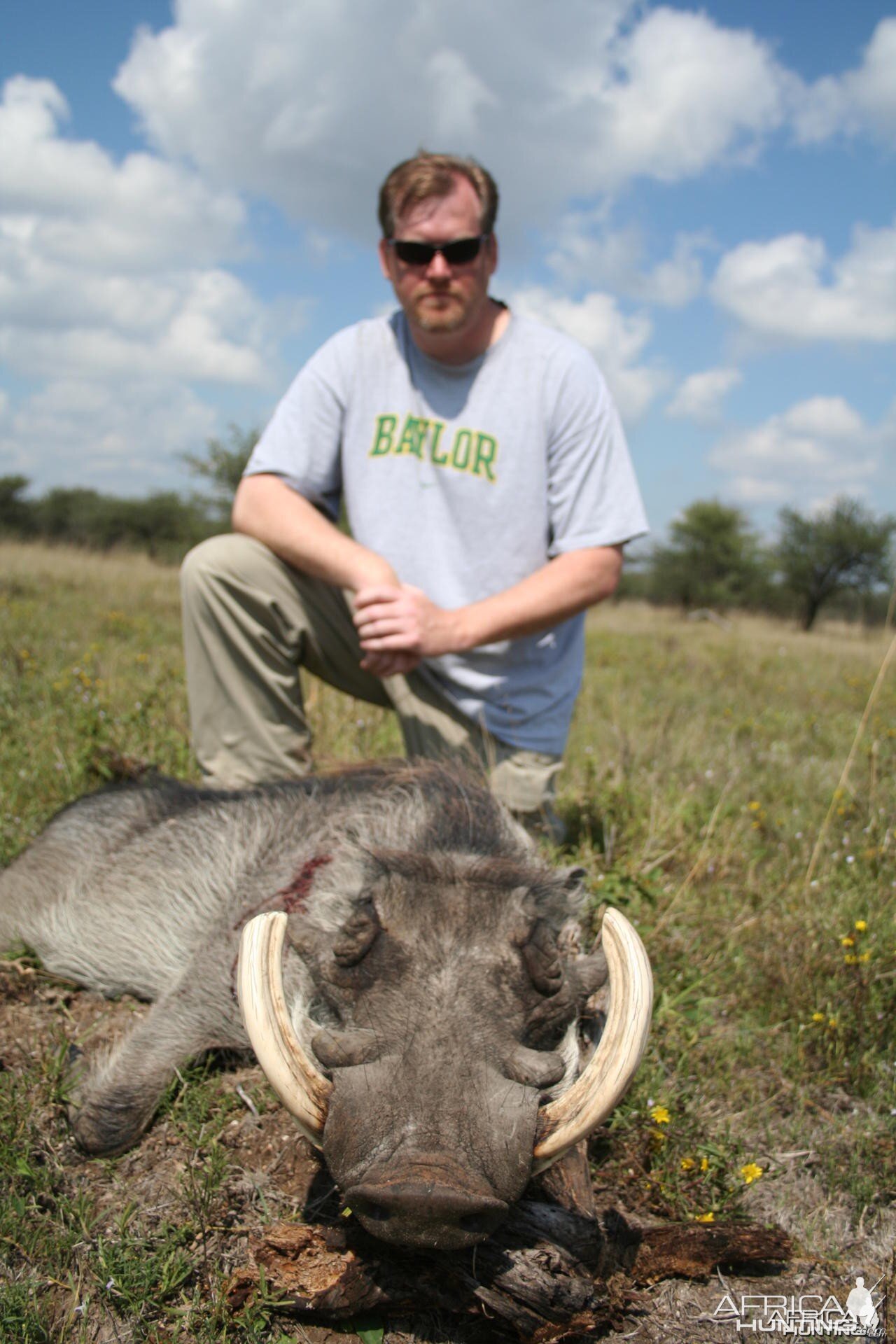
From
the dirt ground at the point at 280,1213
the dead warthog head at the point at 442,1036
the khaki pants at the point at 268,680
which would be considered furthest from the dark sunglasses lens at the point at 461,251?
the dirt ground at the point at 280,1213

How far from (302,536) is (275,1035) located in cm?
218

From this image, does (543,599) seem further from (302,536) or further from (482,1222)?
(482,1222)

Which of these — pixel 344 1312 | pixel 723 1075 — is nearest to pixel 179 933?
pixel 344 1312

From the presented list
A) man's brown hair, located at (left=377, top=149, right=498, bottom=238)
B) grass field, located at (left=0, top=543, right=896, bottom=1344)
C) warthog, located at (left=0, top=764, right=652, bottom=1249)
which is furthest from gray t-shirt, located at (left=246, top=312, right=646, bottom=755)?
warthog, located at (left=0, top=764, right=652, bottom=1249)

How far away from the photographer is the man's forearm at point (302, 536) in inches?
128

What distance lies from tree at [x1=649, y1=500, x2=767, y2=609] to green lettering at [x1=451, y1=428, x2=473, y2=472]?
27623mm

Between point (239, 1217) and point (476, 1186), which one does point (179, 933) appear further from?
point (476, 1186)

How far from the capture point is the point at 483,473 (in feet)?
11.5

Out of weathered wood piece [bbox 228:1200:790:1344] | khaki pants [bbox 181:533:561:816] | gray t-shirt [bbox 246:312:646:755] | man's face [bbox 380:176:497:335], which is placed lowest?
weathered wood piece [bbox 228:1200:790:1344]

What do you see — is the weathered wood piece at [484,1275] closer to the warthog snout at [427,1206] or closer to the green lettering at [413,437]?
the warthog snout at [427,1206]

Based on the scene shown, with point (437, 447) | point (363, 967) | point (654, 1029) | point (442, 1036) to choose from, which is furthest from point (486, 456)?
point (442, 1036)

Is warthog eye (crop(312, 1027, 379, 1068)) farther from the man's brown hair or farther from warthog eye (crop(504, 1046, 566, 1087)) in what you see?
the man's brown hair

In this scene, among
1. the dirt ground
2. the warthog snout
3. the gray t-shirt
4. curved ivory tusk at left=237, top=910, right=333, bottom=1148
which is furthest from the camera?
the gray t-shirt

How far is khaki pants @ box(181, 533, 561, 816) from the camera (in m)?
3.64
